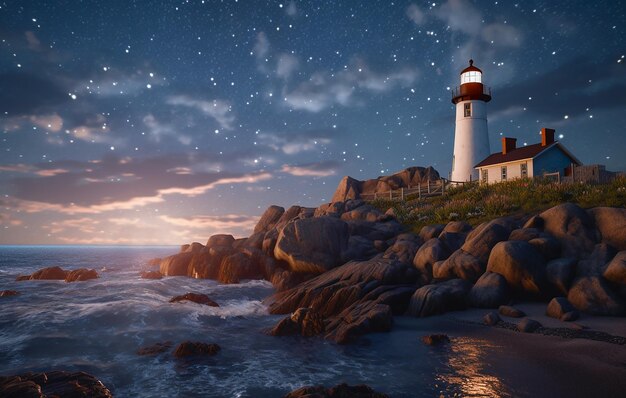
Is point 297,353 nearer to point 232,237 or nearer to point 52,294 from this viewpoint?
point 52,294

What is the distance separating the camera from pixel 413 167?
1759 inches

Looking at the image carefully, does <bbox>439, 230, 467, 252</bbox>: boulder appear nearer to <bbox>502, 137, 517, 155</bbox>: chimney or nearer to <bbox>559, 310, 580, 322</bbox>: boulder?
<bbox>559, 310, 580, 322</bbox>: boulder

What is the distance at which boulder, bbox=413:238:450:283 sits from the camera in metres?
16.2

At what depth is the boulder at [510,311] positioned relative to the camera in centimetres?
1193

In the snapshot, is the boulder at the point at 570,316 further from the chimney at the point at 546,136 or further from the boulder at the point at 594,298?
the chimney at the point at 546,136

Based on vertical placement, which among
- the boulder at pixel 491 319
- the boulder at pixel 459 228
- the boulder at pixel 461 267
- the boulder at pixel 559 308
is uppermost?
the boulder at pixel 459 228

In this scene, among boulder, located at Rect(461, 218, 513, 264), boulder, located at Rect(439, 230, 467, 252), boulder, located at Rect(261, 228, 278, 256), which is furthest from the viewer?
boulder, located at Rect(261, 228, 278, 256)

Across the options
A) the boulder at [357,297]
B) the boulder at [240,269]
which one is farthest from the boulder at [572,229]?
the boulder at [240,269]

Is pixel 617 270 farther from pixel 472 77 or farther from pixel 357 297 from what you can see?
pixel 472 77

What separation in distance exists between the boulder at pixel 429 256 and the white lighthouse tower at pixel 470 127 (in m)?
24.6

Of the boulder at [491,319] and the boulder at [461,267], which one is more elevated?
the boulder at [461,267]

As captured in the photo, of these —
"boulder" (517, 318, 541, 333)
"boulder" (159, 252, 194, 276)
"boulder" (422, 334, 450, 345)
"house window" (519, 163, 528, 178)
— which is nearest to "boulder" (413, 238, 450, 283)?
"boulder" (517, 318, 541, 333)

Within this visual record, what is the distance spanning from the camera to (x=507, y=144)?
3769 cm

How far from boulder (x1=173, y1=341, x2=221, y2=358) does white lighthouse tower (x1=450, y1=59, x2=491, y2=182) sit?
1343 inches
